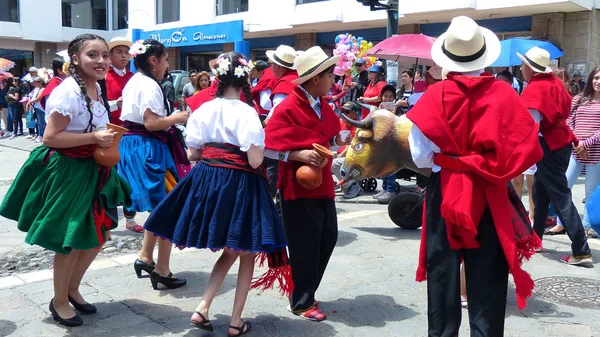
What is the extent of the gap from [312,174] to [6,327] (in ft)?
7.31

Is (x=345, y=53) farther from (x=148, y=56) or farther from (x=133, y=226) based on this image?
(x=148, y=56)

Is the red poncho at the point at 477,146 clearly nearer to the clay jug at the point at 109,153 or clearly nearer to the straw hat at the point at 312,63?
the straw hat at the point at 312,63

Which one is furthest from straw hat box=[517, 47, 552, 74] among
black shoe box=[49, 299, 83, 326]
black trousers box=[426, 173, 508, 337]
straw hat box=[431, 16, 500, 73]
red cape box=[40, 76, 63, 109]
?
red cape box=[40, 76, 63, 109]

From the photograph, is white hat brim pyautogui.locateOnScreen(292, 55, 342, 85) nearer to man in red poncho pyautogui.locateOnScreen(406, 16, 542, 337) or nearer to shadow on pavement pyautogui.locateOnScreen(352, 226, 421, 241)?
man in red poncho pyautogui.locateOnScreen(406, 16, 542, 337)

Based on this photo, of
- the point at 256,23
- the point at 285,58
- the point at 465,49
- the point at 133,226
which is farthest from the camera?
the point at 256,23

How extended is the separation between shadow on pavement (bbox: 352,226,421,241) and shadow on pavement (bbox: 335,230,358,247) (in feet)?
0.88

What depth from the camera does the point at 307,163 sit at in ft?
12.5

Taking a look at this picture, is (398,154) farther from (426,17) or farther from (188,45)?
(188,45)

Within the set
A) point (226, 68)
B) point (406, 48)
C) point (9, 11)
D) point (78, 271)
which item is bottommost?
point (78, 271)

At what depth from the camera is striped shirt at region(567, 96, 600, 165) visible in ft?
20.4

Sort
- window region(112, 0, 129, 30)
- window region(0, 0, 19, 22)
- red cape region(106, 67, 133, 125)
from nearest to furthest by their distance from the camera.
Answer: red cape region(106, 67, 133, 125)
window region(0, 0, 19, 22)
window region(112, 0, 129, 30)

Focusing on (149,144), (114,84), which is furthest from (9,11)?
(149,144)

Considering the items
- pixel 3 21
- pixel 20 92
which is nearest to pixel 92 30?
pixel 3 21

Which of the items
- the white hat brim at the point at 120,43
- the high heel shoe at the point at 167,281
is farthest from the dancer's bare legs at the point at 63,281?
the white hat brim at the point at 120,43
